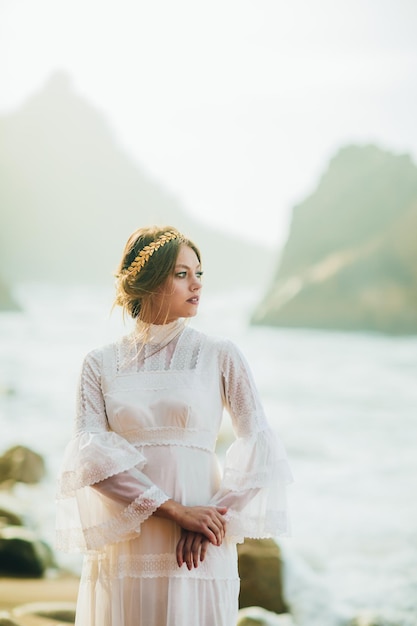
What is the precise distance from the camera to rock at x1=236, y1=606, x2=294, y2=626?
2.96 m

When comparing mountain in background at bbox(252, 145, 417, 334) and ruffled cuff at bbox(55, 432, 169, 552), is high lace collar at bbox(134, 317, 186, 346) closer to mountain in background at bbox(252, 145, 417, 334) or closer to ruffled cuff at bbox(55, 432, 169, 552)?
ruffled cuff at bbox(55, 432, 169, 552)

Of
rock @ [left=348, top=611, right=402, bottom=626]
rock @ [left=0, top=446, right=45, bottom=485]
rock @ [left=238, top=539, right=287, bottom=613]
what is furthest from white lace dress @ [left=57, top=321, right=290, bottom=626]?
rock @ [left=0, top=446, right=45, bottom=485]

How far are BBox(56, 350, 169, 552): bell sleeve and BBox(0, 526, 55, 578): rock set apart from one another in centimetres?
204

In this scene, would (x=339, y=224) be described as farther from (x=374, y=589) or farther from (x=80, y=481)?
(x=80, y=481)

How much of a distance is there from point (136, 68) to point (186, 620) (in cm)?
389

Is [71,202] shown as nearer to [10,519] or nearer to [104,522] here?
[10,519]

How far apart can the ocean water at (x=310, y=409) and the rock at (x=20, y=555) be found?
98cm

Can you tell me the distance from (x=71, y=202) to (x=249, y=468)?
4900mm

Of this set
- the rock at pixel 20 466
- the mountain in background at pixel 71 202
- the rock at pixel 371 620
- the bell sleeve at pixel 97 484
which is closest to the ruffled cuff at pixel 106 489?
the bell sleeve at pixel 97 484

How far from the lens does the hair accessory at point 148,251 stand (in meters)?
1.52

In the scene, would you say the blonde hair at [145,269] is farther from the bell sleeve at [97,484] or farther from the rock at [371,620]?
the rock at [371,620]

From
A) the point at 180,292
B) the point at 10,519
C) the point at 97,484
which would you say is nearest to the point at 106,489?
the point at 97,484

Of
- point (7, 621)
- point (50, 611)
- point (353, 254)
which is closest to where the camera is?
point (7, 621)

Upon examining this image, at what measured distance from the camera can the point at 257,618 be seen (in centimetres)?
298
